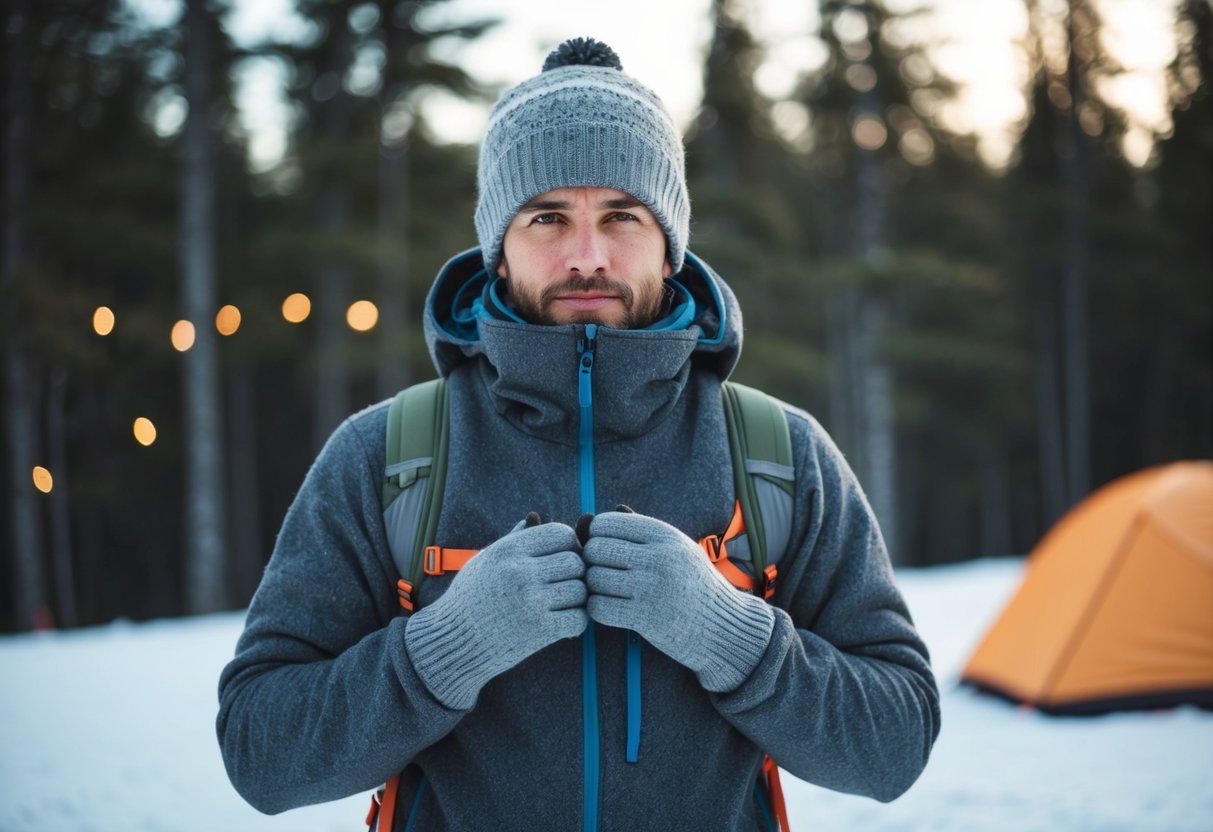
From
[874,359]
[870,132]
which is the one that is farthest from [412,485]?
[870,132]

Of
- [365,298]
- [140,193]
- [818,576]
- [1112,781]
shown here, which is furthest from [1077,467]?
[818,576]

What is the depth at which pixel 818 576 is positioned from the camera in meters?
1.76

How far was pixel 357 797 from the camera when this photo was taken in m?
4.39

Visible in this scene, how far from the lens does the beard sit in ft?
5.74

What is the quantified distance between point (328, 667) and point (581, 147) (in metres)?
1.08

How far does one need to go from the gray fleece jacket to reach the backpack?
3 centimetres

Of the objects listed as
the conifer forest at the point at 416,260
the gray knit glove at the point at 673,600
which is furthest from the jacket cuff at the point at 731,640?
the conifer forest at the point at 416,260

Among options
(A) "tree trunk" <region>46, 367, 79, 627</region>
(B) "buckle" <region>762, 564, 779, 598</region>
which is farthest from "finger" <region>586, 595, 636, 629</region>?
(A) "tree trunk" <region>46, 367, 79, 627</region>

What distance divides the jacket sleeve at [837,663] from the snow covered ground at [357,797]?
2.55 meters

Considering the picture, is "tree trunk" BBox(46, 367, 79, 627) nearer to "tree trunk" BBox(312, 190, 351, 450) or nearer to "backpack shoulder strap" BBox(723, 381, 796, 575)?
"tree trunk" BBox(312, 190, 351, 450)

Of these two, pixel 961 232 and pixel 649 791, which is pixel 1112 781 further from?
pixel 961 232

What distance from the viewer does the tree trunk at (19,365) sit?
467 inches

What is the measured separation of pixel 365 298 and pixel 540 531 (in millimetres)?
14743

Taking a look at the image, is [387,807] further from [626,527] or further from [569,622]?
[626,527]
